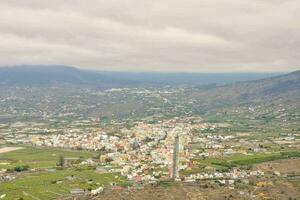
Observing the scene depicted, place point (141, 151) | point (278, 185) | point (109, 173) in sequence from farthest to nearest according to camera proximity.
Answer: point (141, 151), point (109, 173), point (278, 185)

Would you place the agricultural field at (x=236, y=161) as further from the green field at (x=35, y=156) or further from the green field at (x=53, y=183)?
the green field at (x=35, y=156)

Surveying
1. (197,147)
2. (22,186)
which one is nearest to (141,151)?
(197,147)

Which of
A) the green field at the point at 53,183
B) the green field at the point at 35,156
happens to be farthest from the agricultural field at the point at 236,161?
the green field at the point at 35,156

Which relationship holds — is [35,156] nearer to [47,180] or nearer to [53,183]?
[47,180]

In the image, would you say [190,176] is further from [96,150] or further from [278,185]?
[96,150]

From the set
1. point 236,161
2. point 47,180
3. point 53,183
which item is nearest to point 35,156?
point 47,180

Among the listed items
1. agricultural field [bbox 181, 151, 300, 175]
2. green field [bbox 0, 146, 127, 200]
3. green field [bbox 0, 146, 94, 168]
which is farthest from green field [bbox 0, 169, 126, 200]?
agricultural field [bbox 181, 151, 300, 175]

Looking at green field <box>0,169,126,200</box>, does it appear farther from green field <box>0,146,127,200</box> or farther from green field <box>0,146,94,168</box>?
green field <box>0,146,94,168</box>
